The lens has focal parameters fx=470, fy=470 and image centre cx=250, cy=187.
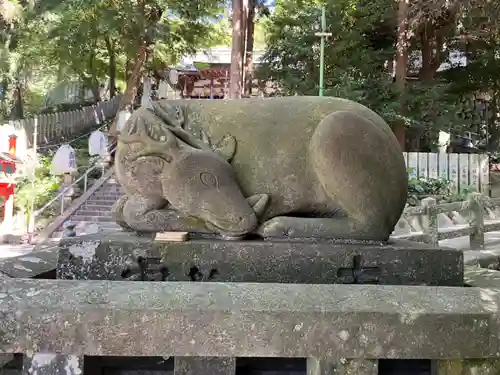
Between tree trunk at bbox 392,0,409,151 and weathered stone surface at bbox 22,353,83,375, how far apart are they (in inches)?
448

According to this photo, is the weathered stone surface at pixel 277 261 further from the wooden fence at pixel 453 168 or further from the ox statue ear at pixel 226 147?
the wooden fence at pixel 453 168

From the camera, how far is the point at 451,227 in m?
7.45

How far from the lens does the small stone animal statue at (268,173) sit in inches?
89.6

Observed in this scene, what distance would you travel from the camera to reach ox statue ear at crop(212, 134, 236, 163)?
245 cm

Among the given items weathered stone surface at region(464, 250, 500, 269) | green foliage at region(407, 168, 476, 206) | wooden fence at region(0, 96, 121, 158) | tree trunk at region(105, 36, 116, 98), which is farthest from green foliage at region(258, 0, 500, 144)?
wooden fence at region(0, 96, 121, 158)

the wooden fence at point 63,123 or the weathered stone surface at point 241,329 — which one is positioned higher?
the wooden fence at point 63,123

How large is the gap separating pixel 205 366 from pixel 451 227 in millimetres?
6749

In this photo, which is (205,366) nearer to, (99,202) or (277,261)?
(277,261)

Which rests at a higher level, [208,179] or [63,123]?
[63,123]

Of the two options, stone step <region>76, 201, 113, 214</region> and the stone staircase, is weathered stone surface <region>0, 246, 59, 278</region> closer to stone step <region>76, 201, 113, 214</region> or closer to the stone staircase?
the stone staircase

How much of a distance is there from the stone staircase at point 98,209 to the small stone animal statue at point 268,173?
8.73m

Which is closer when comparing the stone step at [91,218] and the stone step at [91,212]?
the stone step at [91,218]

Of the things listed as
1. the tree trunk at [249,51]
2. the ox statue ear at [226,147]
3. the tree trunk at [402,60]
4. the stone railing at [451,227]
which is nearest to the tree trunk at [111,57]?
the tree trunk at [249,51]

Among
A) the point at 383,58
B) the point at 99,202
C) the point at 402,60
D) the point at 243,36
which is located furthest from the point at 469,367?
the point at 383,58
